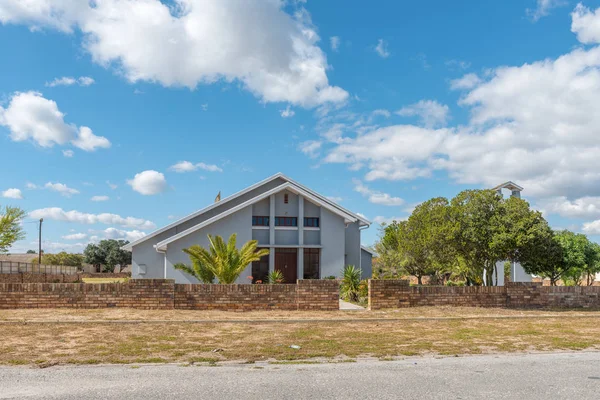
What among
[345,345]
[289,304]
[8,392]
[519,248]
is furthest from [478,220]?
[8,392]

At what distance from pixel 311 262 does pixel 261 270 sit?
247 cm

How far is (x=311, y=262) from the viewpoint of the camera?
2447 cm

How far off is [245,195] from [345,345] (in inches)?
708

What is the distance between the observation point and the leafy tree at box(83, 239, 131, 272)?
8047 cm

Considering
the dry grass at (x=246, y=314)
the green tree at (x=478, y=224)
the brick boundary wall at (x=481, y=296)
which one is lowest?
the dry grass at (x=246, y=314)

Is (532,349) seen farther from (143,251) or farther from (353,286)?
(143,251)

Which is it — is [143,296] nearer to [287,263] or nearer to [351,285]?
[351,285]

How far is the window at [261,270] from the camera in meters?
23.9

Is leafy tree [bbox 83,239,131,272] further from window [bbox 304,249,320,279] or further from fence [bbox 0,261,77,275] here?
window [bbox 304,249,320,279]

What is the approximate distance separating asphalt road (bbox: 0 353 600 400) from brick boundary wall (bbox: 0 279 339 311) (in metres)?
7.05

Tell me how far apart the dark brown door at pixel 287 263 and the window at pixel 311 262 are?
1.62 feet

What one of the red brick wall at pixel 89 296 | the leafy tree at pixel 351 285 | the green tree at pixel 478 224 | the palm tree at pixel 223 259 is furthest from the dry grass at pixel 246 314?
the leafy tree at pixel 351 285

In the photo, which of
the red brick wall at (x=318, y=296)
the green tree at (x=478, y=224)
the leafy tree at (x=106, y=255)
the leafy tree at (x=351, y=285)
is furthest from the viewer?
the leafy tree at (x=106, y=255)

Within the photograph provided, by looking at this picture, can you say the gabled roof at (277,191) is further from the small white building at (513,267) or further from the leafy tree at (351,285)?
the small white building at (513,267)
